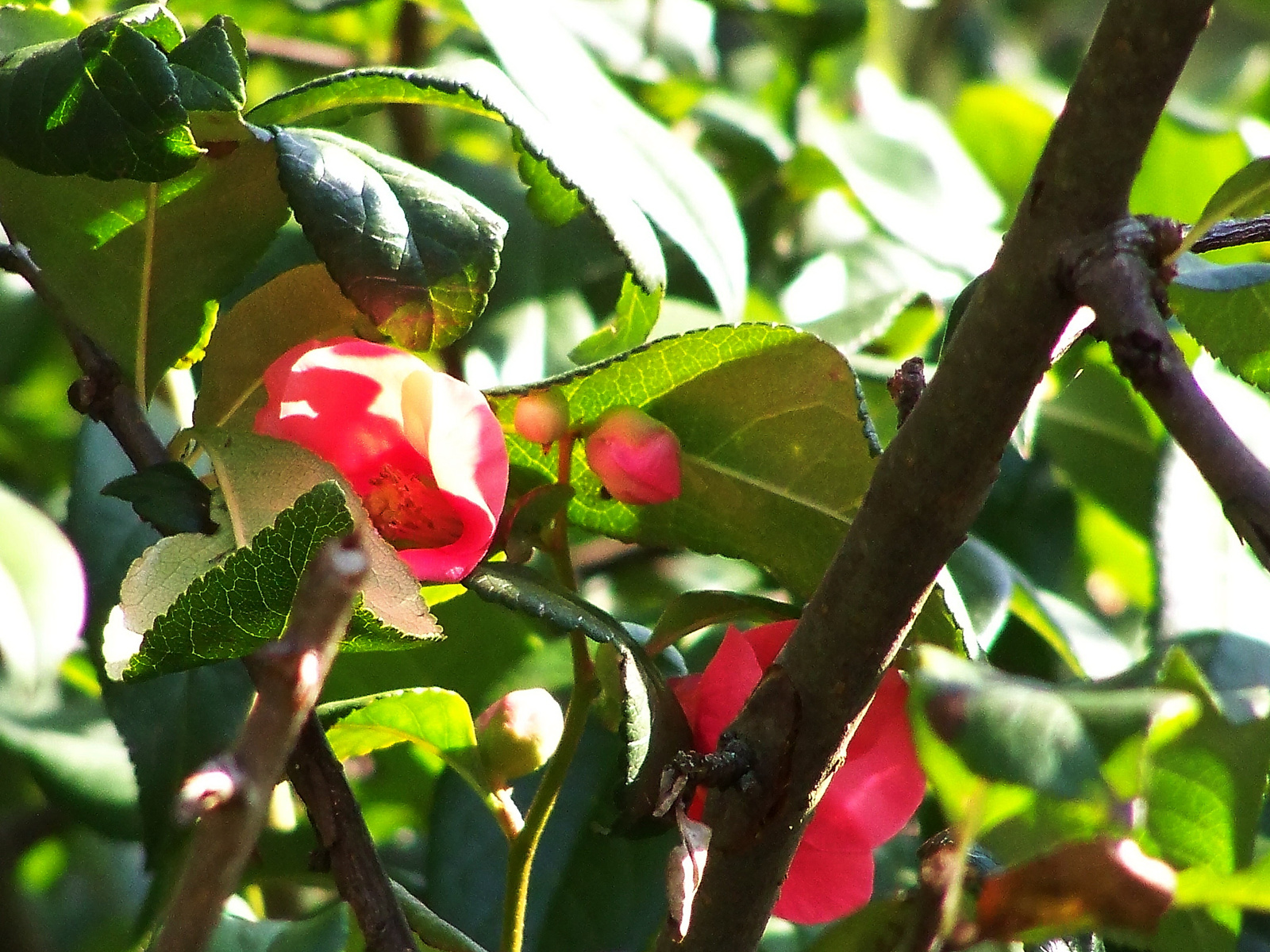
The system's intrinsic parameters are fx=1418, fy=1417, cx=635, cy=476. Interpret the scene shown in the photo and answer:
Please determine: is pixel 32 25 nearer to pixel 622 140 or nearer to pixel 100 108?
pixel 100 108

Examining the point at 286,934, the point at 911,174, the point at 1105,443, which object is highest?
the point at 911,174

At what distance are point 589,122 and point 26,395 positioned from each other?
0.80 metres

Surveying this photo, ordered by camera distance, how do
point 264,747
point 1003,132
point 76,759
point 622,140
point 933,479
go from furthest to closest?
point 1003,132 < point 76,759 < point 622,140 < point 933,479 < point 264,747

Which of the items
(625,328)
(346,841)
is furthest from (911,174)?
(346,841)

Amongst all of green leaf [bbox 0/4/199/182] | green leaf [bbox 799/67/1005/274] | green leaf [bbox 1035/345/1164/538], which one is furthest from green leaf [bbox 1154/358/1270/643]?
green leaf [bbox 0/4/199/182]

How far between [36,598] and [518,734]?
20 centimetres

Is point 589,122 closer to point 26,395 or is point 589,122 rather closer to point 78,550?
point 78,550

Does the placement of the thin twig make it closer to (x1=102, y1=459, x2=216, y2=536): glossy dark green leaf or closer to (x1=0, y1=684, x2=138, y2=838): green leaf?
(x1=102, y1=459, x2=216, y2=536): glossy dark green leaf

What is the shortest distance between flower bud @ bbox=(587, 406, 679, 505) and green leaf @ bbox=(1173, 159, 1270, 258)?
0.19 m

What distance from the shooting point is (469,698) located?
2.37 ft

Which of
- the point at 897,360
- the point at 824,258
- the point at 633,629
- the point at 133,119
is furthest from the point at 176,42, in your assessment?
the point at 824,258

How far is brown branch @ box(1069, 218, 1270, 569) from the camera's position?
0.91 ft

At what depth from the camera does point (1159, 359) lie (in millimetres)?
300

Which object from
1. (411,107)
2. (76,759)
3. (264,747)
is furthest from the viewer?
(411,107)
